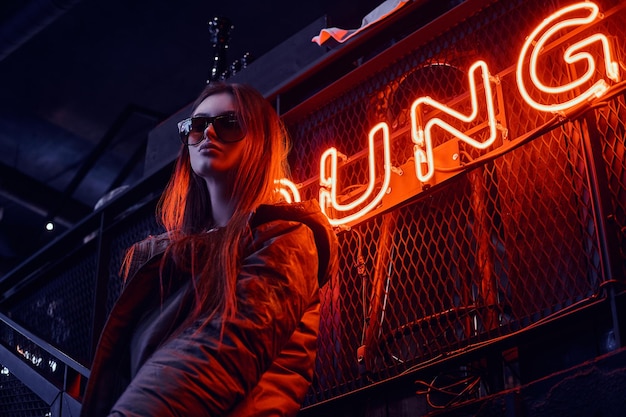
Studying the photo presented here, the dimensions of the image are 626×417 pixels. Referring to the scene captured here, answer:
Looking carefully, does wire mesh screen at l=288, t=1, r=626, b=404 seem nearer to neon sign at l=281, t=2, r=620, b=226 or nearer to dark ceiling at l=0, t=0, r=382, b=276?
neon sign at l=281, t=2, r=620, b=226

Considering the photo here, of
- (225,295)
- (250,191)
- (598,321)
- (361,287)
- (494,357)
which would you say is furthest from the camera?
(361,287)

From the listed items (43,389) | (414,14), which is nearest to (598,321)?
(414,14)

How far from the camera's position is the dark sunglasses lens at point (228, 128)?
105 inches

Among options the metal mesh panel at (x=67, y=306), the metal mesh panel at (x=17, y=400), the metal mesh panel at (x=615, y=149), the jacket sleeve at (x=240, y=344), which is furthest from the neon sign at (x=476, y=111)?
the metal mesh panel at (x=67, y=306)

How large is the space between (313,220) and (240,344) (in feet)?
1.76

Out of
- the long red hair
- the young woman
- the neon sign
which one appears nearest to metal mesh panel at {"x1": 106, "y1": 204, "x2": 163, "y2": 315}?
the neon sign

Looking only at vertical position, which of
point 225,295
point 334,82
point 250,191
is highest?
point 334,82

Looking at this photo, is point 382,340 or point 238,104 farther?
point 382,340

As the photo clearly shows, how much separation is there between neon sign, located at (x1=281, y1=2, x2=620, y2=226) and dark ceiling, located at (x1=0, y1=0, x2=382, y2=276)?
323 centimetres

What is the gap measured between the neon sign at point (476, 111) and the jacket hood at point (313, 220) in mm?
1744

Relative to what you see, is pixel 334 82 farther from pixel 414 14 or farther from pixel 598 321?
pixel 598 321

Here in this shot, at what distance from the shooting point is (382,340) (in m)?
4.11

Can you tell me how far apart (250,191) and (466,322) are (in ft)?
5.42

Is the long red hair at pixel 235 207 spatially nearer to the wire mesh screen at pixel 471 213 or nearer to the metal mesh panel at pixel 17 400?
the wire mesh screen at pixel 471 213
